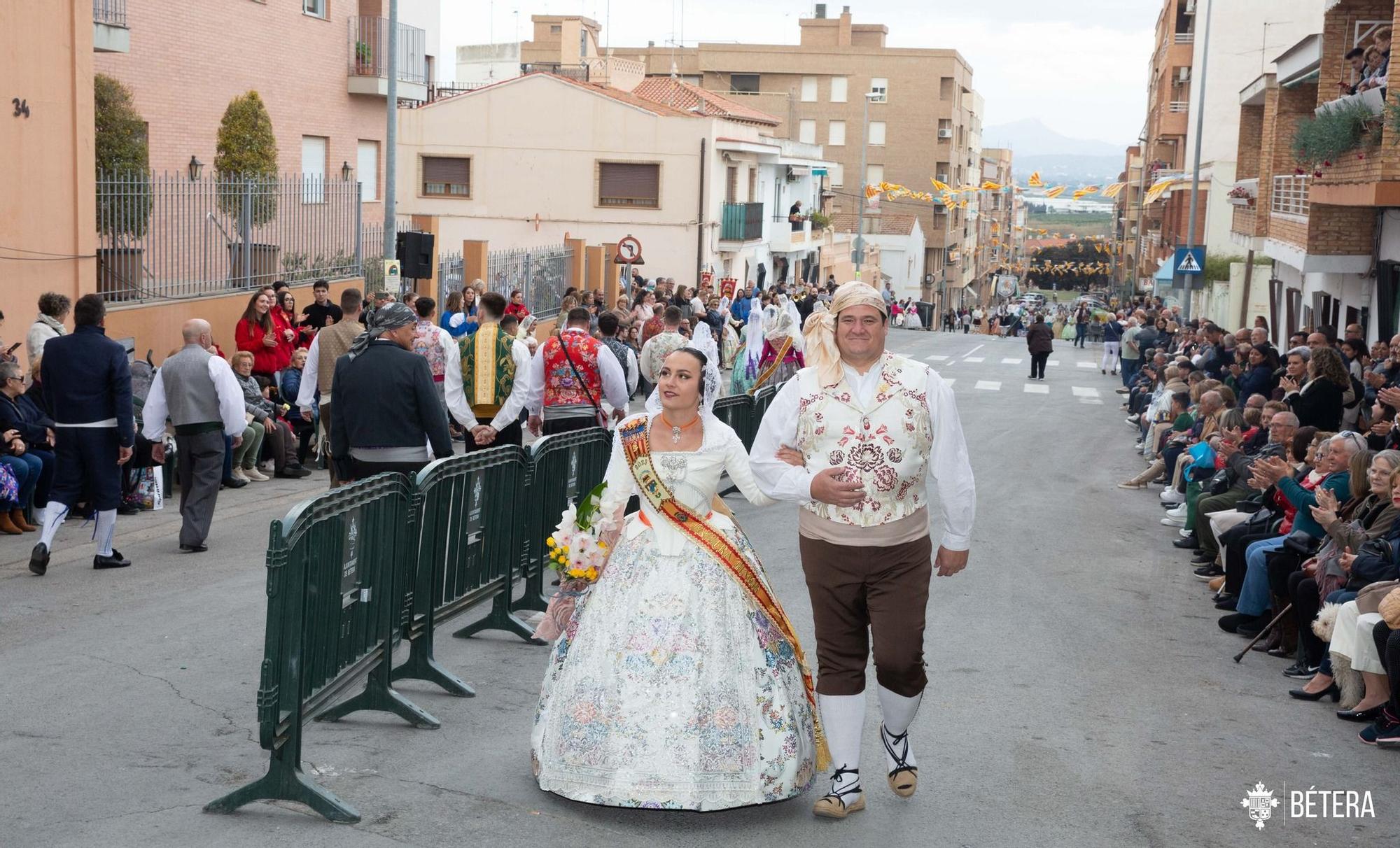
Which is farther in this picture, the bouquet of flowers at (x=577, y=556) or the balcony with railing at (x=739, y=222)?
the balcony with railing at (x=739, y=222)

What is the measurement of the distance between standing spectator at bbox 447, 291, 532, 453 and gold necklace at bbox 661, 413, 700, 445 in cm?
594

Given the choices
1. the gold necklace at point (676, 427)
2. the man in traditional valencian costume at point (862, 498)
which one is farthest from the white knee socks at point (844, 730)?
the gold necklace at point (676, 427)

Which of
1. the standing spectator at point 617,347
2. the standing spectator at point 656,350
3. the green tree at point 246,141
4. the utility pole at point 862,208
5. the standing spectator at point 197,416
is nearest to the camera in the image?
the standing spectator at point 197,416

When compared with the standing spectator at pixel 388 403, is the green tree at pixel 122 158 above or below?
above

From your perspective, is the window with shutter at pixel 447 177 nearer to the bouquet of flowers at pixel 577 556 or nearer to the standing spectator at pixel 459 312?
the standing spectator at pixel 459 312

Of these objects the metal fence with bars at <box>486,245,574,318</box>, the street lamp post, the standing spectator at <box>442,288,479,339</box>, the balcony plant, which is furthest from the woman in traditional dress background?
the street lamp post

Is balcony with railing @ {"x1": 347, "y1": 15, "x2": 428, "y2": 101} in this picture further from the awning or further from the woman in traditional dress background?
the awning

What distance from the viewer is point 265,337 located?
1653cm

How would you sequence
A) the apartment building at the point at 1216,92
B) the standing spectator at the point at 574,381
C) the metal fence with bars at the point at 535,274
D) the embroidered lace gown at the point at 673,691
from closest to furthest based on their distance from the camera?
the embroidered lace gown at the point at 673,691
the standing spectator at the point at 574,381
the metal fence with bars at the point at 535,274
the apartment building at the point at 1216,92

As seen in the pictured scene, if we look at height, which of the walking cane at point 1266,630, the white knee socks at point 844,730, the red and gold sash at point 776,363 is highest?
the red and gold sash at point 776,363

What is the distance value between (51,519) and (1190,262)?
31.5 meters

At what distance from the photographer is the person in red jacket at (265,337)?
53.1 feet

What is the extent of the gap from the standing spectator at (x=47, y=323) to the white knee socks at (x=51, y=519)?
10.6 feet

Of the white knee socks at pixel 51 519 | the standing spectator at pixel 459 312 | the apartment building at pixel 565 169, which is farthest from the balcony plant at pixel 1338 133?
the apartment building at pixel 565 169
